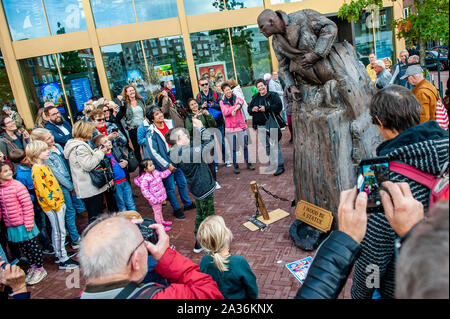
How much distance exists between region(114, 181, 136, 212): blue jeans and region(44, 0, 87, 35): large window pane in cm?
1044

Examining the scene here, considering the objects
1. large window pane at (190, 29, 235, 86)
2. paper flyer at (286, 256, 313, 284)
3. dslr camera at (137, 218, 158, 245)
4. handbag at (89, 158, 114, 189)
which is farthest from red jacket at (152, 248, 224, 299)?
large window pane at (190, 29, 235, 86)

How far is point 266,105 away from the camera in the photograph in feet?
22.9

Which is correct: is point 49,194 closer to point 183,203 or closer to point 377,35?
point 183,203

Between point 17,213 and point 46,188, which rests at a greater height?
point 46,188

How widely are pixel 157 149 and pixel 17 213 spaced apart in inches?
86.5

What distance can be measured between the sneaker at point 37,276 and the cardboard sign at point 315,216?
11.6 feet

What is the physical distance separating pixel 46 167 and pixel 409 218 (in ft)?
14.8

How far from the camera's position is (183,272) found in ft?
6.35

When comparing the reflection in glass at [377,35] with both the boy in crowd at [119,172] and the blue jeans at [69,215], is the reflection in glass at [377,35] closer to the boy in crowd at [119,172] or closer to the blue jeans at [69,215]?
the boy in crowd at [119,172]

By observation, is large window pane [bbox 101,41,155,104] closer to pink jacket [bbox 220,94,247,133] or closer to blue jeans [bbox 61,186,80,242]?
pink jacket [bbox 220,94,247,133]

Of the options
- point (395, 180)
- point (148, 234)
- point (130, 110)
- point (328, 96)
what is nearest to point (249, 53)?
point (130, 110)

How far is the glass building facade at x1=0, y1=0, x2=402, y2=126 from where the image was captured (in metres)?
13.3
